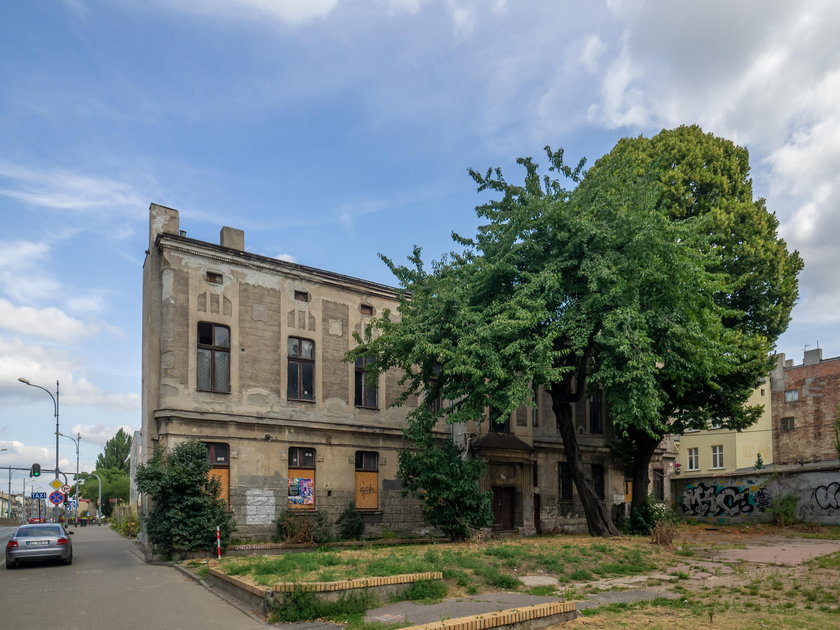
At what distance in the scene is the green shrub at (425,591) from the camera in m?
12.5

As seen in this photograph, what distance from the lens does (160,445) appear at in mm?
20953

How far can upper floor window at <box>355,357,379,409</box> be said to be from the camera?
2697cm

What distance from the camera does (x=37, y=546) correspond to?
64.6 feet

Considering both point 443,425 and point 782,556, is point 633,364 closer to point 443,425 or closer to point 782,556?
point 782,556

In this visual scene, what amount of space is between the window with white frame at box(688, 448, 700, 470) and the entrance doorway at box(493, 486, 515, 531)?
28.4 meters

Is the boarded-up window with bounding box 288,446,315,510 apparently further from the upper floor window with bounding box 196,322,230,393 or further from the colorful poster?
the upper floor window with bounding box 196,322,230,393

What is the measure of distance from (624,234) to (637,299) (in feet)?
6.66

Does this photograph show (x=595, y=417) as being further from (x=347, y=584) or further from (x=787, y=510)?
(x=347, y=584)

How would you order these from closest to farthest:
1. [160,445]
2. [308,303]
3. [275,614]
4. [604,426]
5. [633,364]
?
[275,614]
[633,364]
[160,445]
[308,303]
[604,426]

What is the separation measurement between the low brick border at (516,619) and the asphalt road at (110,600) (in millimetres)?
3523

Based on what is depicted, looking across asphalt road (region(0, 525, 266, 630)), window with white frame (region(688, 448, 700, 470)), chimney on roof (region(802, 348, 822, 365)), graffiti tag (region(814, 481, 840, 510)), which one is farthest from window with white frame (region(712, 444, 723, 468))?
asphalt road (region(0, 525, 266, 630))

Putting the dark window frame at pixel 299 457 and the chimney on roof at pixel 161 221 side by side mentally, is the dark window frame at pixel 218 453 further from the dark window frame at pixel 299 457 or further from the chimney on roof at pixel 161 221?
the chimney on roof at pixel 161 221

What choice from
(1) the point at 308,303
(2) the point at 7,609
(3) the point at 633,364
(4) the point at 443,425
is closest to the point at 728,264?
(3) the point at 633,364

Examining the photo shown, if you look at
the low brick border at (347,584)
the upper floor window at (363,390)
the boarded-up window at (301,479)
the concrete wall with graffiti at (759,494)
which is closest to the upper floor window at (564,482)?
the concrete wall with graffiti at (759,494)
